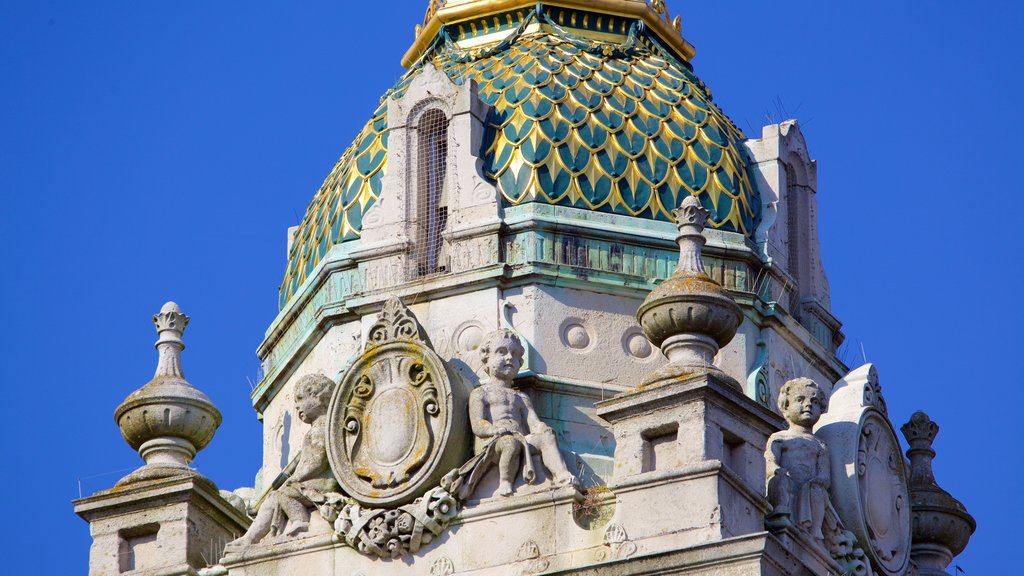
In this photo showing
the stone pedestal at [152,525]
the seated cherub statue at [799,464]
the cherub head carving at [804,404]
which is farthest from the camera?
the stone pedestal at [152,525]

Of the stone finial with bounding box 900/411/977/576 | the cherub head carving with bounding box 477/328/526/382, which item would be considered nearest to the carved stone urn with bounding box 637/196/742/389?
the cherub head carving with bounding box 477/328/526/382

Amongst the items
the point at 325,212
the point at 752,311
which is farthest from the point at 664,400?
the point at 325,212

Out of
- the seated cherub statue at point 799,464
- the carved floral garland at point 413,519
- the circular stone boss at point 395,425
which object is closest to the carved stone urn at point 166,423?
the circular stone boss at point 395,425

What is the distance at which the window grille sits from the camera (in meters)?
46.2

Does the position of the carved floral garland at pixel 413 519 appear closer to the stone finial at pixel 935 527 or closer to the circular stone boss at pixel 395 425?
the circular stone boss at pixel 395 425

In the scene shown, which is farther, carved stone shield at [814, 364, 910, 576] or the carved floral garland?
carved stone shield at [814, 364, 910, 576]

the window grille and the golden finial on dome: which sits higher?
the golden finial on dome

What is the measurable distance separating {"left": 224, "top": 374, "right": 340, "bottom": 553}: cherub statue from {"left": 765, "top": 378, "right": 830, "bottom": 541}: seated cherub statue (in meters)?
5.20

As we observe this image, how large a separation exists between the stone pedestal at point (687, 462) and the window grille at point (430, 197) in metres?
5.08

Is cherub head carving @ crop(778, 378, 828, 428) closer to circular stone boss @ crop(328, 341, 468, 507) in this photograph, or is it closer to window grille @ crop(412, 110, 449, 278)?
circular stone boss @ crop(328, 341, 468, 507)

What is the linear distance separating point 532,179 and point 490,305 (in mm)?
1998

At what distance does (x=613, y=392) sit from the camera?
44719mm

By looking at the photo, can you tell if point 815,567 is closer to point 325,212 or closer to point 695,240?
point 695,240

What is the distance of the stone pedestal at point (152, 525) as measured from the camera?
1751 inches
